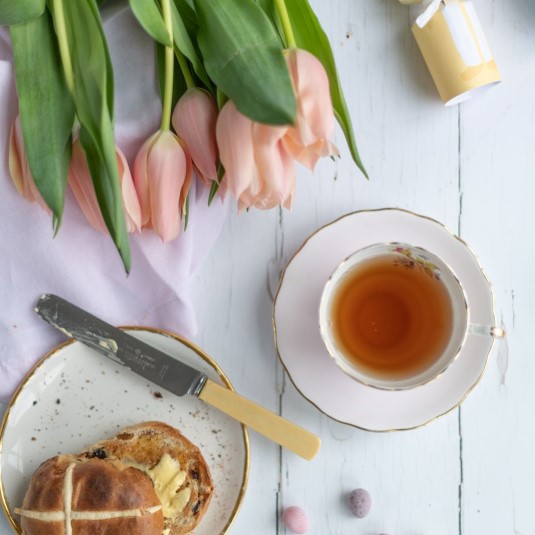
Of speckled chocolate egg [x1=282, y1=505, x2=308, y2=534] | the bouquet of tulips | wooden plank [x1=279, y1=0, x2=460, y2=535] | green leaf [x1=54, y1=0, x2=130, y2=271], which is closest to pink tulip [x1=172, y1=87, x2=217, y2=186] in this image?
the bouquet of tulips

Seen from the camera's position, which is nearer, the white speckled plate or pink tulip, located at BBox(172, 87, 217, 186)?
pink tulip, located at BBox(172, 87, 217, 186)

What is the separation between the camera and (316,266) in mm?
976

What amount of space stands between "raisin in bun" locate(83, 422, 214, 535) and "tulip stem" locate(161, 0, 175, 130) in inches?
15.7

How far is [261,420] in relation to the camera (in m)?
0.98

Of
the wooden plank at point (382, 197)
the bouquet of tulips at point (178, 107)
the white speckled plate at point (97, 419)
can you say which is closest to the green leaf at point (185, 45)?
the bouquet of tulips at point (178, 107)

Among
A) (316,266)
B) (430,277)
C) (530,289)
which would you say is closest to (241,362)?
(316,266)

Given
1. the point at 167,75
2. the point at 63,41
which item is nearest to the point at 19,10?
the point at 63,41

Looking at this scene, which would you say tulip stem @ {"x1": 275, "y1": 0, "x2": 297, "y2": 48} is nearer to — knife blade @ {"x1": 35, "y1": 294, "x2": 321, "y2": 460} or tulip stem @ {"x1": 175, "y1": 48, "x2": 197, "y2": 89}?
tulip stem @ {"x1": 175, "y1": 48, "x2": 197, "y2": 89}

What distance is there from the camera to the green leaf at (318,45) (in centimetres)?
81

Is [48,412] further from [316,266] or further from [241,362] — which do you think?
[316,266]

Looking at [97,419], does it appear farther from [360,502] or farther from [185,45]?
[185,45]

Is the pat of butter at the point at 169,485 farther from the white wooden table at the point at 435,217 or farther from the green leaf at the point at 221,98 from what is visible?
the green leaf at the point at 221,98

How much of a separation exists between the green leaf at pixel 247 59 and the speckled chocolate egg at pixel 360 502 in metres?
0.55

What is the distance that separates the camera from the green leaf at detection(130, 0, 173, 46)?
77 centimetres
